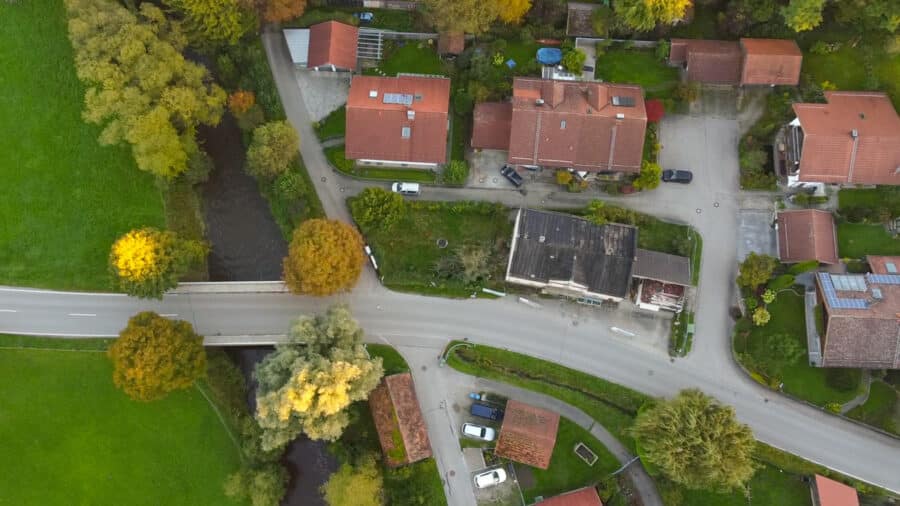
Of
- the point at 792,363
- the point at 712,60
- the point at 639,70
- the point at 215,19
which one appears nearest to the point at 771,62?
the point at 712,60

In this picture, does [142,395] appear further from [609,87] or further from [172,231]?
[609,87]

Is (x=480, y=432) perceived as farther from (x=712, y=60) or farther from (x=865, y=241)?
(x=712, y=60)

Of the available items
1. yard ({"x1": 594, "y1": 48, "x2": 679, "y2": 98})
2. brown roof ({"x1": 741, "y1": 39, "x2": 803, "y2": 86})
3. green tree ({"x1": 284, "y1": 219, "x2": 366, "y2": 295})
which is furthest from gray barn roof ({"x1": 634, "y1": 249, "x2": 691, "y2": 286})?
green tree ({"x1": 284, "y1": 219, "x2": 366, "y2": 295})

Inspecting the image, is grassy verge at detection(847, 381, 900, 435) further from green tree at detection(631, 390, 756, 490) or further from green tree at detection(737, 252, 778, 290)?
green tree at detection(737, 252, 778, 290)

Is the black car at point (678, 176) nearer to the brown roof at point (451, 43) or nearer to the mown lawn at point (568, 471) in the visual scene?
the brown roof at point (451, 43)

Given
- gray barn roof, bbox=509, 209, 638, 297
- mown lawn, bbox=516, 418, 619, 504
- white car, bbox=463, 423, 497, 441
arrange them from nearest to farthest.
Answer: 1. gray barn roof, bbox=509, 209, 638, 297
2. mown lawn, bbox=516, 418, 619, 504
3. white car, bbox=463, 423, 497, 441

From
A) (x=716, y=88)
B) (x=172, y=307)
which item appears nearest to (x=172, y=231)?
(x=172, y=307)

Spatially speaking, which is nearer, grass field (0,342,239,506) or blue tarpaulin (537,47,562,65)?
grass field (0,342,239,506)
